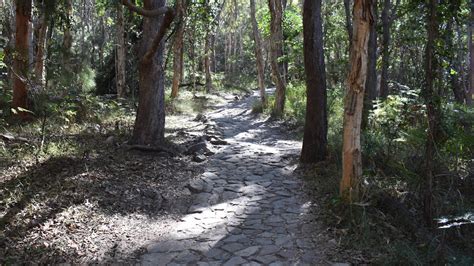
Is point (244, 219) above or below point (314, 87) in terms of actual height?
below

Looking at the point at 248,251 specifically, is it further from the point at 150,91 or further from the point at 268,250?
the point at 150,91

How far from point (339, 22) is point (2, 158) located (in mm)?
17364

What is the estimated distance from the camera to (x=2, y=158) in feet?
21.4

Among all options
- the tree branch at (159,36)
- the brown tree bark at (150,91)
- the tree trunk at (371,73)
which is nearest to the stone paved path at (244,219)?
the brown tree bark at (150,91)

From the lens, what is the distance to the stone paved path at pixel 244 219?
4.58 m

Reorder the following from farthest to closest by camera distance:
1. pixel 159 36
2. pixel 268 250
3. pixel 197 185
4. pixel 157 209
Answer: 1. pixel 159 36
2. pixel 197 185
3. pixel 157 209
4. pixel 268 250

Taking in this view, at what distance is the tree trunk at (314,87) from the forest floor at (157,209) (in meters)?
→ 0.63

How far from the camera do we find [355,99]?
524cm

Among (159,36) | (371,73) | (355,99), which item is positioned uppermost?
(159,36)

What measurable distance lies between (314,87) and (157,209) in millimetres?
3560

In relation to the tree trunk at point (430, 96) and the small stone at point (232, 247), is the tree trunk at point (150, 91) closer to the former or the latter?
the small stone at point (232, 247)

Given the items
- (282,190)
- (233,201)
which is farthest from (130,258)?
(282,190)

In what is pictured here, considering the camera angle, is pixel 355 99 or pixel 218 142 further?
pixel 218 142

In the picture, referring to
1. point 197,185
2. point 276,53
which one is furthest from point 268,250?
point 276,53
